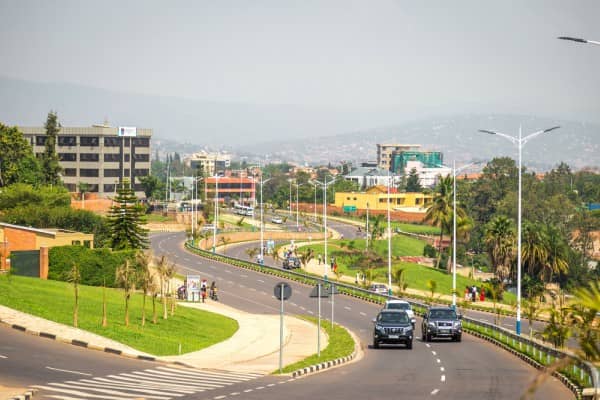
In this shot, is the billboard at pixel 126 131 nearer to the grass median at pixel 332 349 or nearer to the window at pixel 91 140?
the window at pixel 91 140

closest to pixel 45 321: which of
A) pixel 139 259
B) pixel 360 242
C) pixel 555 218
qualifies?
pixel 139 259

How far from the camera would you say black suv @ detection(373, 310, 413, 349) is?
1864 inches

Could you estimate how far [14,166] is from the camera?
149000 millimetres

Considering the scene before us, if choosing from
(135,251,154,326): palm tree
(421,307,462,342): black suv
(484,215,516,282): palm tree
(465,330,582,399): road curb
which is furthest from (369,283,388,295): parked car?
(421,307,462,342): black suv

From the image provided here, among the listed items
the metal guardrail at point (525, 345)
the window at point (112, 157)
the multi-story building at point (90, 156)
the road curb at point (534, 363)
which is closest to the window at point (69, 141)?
the multi-story building at point (90, 156)

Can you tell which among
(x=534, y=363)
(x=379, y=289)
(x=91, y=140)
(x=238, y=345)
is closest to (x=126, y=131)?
(x=91, y=140)

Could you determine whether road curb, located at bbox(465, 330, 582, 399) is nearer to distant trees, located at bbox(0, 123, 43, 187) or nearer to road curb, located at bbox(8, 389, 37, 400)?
road curb, located at bbox(8, 389, 37, 400)

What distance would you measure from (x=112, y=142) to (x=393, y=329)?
156023 mm

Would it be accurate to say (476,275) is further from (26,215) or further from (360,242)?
(26,215)

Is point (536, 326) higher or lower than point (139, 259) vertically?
lower

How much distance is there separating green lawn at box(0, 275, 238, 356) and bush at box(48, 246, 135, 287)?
3493 mm

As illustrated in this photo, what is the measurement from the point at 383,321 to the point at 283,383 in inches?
633

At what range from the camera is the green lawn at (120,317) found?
44.2 m

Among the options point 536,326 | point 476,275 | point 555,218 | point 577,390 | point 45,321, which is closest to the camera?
point 577,390
